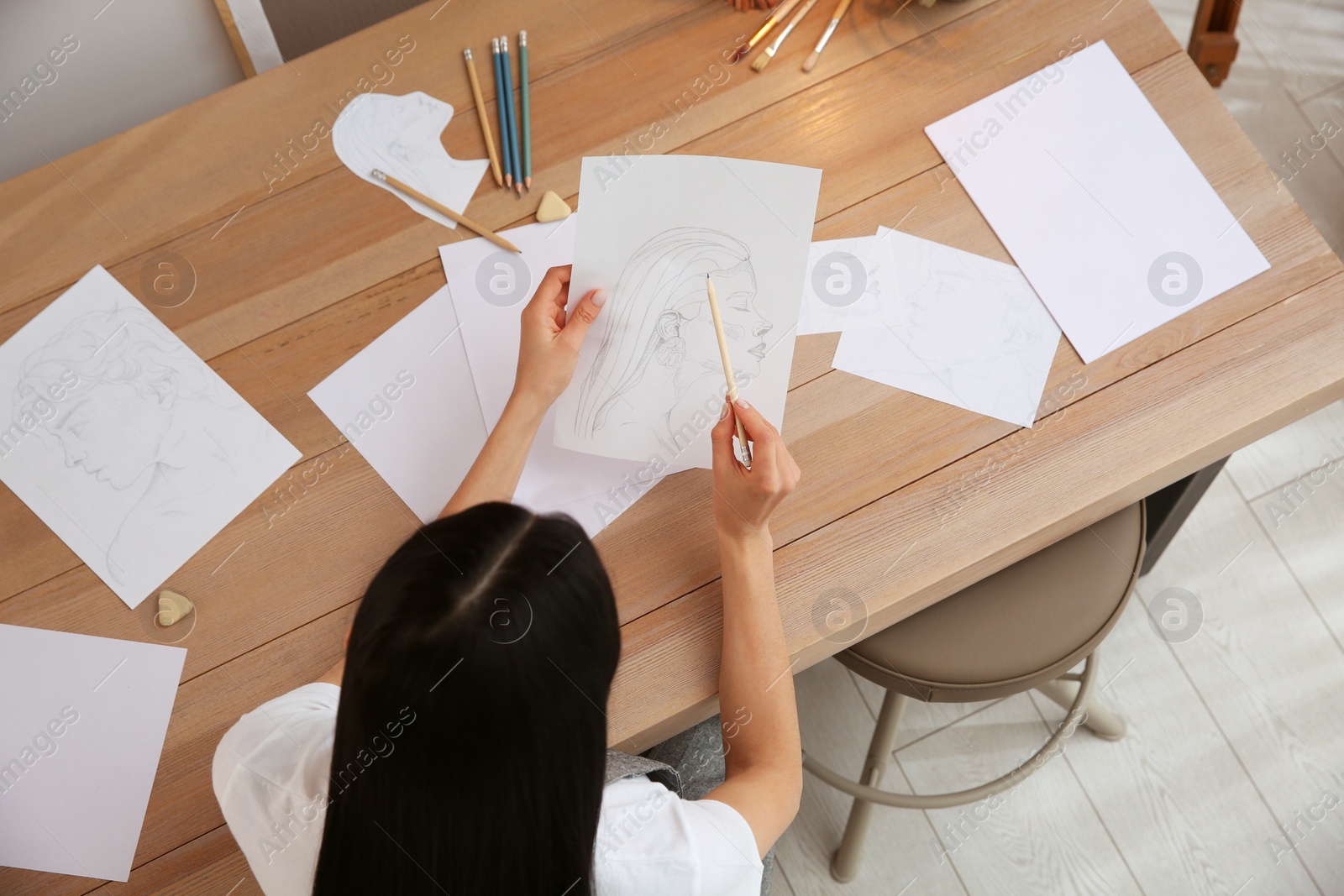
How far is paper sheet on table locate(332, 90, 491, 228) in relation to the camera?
987 millimetres

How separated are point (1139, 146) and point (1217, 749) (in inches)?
39.1

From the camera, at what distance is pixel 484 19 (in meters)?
1.04

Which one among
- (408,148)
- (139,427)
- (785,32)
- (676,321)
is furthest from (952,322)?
(139,427)

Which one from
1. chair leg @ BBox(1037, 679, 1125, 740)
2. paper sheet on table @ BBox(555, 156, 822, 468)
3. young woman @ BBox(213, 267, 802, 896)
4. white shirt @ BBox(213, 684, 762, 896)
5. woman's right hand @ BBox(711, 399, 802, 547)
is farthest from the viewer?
chair leg @ BBox(1037, 679, 1125, 740)

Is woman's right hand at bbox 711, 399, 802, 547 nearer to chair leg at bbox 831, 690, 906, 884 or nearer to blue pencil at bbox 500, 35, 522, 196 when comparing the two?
blue pencil at bbox 500, 35, 522, 196

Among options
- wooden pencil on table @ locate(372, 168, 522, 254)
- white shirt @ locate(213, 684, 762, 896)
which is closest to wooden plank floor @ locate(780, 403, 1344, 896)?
white shirt @ locate(213, 684, 762, 896)

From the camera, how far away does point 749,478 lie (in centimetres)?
82

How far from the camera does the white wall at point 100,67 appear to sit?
1149 millimetres

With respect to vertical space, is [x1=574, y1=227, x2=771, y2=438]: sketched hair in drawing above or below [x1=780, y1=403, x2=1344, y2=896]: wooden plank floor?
above

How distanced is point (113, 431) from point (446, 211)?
413mm

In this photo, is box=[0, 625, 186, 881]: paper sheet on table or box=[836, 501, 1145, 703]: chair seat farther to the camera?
box=[836, 501, 1145, 703]: chair seat

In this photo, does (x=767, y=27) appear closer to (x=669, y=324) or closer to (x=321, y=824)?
(x=669, y=324)

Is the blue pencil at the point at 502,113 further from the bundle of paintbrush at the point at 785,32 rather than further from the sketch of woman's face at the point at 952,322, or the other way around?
the sketch of woman's face at the point at 952,322

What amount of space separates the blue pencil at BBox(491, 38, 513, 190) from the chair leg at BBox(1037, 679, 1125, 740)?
106 cm
